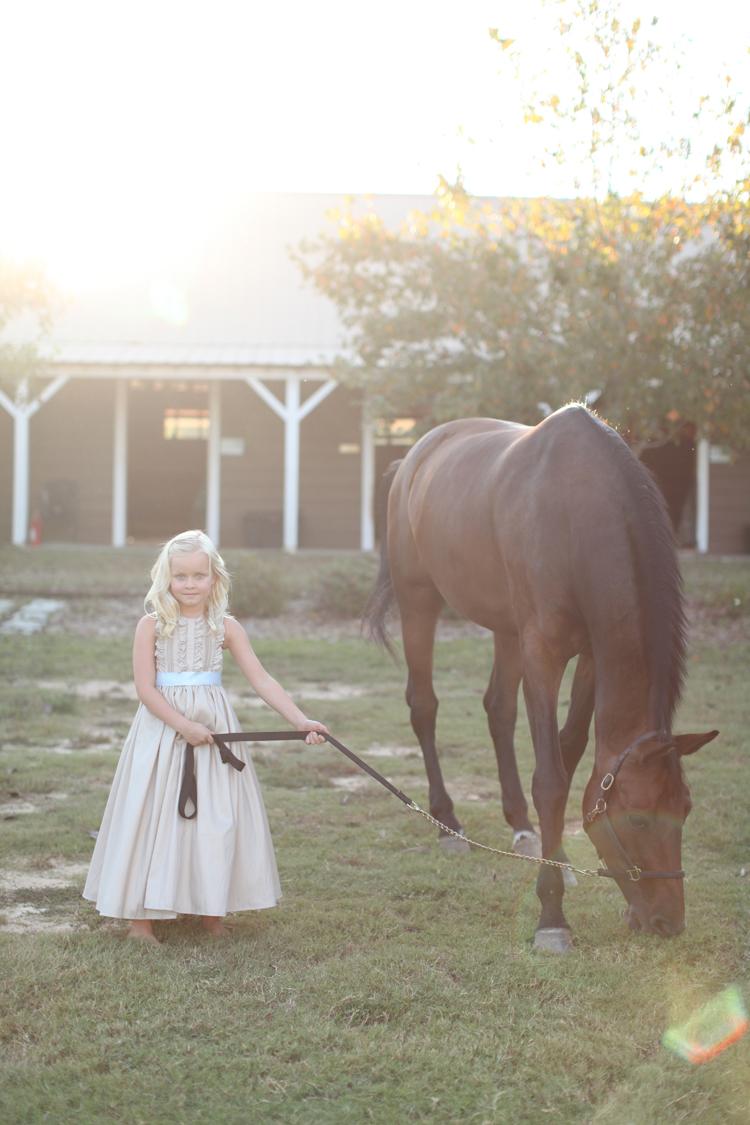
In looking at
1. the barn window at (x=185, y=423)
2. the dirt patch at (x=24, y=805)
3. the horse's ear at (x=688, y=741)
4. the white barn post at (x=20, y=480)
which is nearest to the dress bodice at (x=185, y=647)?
the horse's ear at (x=688, y=741)

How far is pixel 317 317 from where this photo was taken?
24.9m

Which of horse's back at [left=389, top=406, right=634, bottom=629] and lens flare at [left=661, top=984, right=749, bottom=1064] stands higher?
horse's back at [left=389, top=406, right=634, bottom=629]

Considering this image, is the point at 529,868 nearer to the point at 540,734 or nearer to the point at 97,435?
the point at 540,734

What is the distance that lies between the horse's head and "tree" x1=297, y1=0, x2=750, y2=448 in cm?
810

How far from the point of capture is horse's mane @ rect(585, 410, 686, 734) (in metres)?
3.77

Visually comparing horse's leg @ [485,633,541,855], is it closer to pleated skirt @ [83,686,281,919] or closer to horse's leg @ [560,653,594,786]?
horse's leg @ [560,653,594,786]

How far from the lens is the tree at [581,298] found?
38.2ft

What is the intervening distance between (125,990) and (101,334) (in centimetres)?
2159

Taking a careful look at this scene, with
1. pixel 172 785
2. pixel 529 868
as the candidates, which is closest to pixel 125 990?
pixel 172 785

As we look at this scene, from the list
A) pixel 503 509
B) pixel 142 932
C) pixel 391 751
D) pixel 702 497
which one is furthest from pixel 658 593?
pixel 702 497

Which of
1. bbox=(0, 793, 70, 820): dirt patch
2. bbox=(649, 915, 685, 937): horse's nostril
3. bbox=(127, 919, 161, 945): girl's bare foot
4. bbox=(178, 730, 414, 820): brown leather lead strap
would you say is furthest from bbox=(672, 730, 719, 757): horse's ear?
bbox=(0, 793, 70, 820): dirt patch

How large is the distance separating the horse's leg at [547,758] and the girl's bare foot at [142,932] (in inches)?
50.1

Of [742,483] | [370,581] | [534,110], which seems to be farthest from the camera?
[742,483]

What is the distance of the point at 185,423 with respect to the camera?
990 inches
